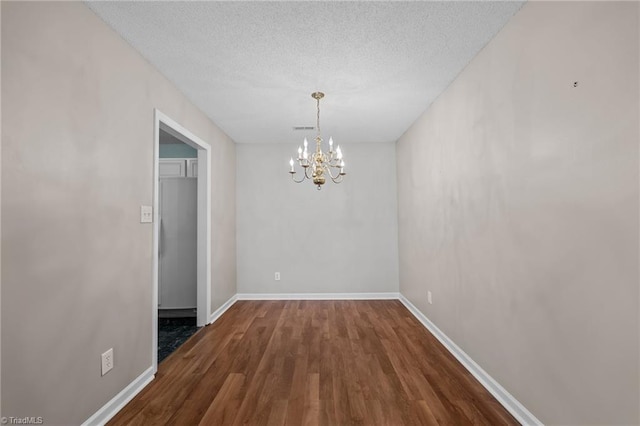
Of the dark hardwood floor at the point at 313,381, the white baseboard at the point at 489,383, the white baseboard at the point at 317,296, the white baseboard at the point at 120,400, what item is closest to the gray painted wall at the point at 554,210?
the white baseboard at the point at 489,383

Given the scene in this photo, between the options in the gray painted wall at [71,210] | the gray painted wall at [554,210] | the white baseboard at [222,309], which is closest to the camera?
the gray painted wall at [554,210]

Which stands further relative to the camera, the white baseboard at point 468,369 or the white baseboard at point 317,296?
the white baseboard at point 317,296

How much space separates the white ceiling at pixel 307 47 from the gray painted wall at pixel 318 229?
150cm

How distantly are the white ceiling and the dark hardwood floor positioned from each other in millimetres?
2533

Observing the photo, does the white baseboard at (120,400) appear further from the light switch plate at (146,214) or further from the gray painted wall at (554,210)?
the gray painted wall at (554,210)

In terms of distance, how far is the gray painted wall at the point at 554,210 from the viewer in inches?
47.4

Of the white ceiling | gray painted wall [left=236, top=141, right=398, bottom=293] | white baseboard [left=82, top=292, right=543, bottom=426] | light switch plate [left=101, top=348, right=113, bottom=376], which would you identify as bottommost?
white baseboard [left=82, top=292, right=543, bottom=426]

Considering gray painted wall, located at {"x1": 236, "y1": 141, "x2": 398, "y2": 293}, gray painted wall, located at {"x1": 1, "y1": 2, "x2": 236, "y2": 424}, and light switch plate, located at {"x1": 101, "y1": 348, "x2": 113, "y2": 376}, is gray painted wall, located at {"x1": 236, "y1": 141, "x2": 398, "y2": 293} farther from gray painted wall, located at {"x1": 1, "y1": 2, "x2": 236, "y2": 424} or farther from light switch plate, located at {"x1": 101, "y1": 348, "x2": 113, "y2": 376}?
light switch plate, located at {"x1": 101, "y1": 348, "x2": 113, "y2": 376}

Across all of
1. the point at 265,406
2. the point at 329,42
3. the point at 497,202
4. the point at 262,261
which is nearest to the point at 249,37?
the point at 329,42

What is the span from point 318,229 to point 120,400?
3288mm

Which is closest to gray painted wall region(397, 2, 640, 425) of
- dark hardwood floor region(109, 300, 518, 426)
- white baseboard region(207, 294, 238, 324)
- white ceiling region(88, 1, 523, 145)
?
white ceiling region(88, 1, 523, 145)

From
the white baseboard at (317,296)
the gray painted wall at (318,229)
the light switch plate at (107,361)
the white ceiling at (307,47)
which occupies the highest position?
the white ceiling at (307,47)

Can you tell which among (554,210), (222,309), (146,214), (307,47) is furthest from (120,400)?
(554,210)

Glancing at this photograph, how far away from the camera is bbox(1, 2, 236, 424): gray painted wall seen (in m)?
1.34
